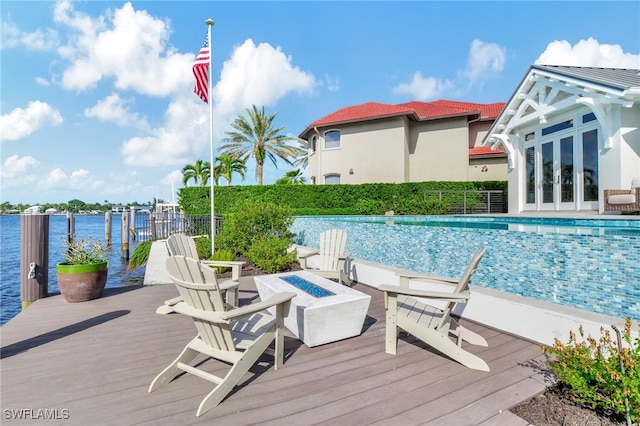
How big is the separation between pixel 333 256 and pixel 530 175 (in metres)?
10.0

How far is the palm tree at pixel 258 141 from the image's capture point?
26094 mm

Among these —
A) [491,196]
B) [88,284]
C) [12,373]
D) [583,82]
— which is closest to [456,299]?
[12,373]

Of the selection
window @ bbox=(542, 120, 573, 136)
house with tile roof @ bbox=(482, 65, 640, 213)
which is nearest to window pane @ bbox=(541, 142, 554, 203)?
house with tile roof @ bbox=(482, 65, 640, 213)

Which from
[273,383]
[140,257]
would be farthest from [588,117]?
[140,257]

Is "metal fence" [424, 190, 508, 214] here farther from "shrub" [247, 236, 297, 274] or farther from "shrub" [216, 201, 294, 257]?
"shrub" [247, 236, 297, 274]

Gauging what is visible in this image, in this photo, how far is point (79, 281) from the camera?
486 cm

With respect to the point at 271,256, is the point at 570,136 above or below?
above

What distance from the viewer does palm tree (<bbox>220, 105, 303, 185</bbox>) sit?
26094 mm

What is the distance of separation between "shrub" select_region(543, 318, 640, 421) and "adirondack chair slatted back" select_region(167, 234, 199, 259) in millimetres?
4547

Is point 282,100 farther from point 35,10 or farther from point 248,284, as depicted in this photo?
point 248,284

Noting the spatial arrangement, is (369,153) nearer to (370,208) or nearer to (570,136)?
(370,208)

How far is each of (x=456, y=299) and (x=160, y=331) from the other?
11.0ft

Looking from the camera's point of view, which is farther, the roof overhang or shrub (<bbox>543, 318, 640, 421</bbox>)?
the roof overhang

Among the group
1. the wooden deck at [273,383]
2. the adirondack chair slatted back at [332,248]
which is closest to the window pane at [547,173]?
the adirondack chair slatted back at [332,248]
